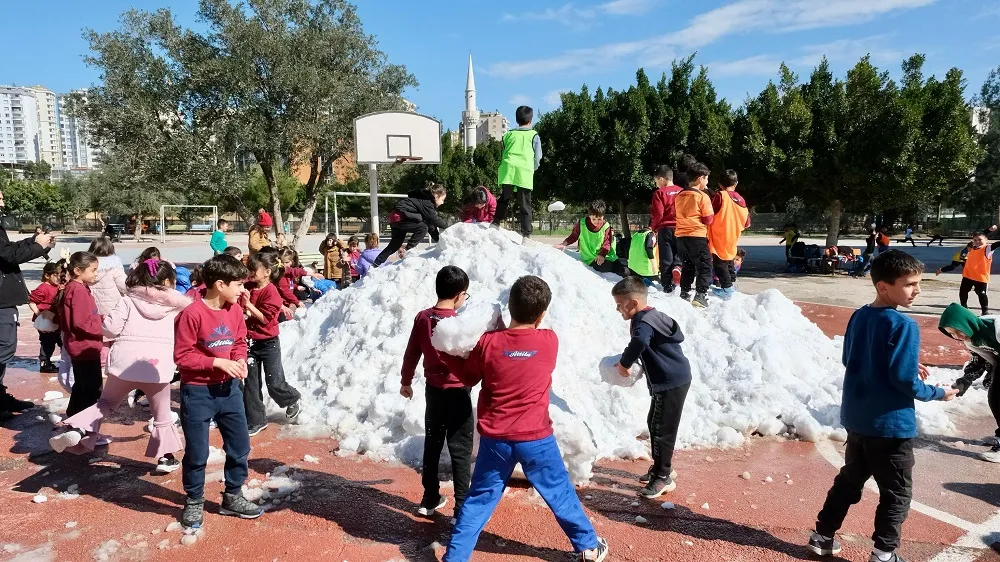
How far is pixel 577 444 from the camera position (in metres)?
4.05

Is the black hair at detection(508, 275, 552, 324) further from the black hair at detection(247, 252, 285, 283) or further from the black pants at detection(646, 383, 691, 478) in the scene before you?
the black hair at detection(247, 252, 285, 283)

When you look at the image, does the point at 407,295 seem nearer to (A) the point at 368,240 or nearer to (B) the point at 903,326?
(B) the point at 903,326

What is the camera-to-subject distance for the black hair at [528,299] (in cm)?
289

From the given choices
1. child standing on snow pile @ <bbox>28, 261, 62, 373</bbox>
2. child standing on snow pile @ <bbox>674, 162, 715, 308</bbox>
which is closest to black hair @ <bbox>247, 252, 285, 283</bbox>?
child standing on snow pile @ <bbox>28, 261, 62, 373</bbox>

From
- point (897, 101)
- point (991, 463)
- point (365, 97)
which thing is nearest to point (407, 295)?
point (991, 463)

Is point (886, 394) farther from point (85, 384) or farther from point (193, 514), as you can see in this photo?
point (85, 384)

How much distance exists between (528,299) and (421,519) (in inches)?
64.4

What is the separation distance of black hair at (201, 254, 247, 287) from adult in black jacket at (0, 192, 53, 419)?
2.45 m

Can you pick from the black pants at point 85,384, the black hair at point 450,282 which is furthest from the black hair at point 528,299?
the black pants at point 85,384

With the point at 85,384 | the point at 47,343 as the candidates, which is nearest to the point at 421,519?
the point at 85,384

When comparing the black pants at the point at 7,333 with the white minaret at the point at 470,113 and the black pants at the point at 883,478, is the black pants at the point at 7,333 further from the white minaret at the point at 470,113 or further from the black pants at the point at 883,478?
the white minaret at the point at 470,113

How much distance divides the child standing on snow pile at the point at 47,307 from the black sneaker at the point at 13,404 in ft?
2.24

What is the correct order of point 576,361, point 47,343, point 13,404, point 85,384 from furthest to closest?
point 47,343
point 13,404
point 576,361
point 85,384

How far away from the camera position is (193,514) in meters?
3.53
